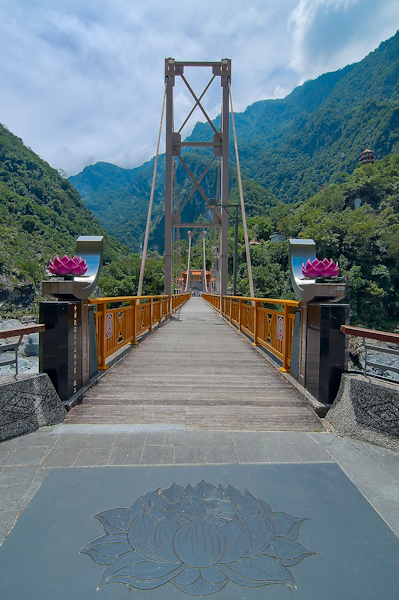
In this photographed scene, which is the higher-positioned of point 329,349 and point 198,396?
point 329,349

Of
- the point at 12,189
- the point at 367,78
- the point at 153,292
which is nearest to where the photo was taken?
the point at 153,292

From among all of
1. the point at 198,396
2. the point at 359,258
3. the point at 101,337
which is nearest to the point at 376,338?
the point at 198,396

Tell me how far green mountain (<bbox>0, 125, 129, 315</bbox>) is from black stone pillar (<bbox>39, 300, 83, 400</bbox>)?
43405 millimetres

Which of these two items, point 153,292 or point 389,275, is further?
point 389,275

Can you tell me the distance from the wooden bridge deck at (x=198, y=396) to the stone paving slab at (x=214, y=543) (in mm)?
837

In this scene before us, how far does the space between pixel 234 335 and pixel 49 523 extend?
267 inches

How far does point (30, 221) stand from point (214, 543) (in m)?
73.3

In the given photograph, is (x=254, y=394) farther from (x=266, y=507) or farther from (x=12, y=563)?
(x=12, y=563)

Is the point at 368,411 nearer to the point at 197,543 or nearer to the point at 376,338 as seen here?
the point at 376,338

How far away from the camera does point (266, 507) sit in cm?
192

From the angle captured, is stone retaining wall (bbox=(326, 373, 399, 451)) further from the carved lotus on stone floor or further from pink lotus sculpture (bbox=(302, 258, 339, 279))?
the carved lotus on stone floor

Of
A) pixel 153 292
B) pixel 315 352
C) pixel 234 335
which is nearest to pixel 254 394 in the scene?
pixel 315 352

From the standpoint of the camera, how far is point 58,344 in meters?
3.16

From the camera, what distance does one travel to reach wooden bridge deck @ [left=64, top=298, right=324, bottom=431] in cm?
308
